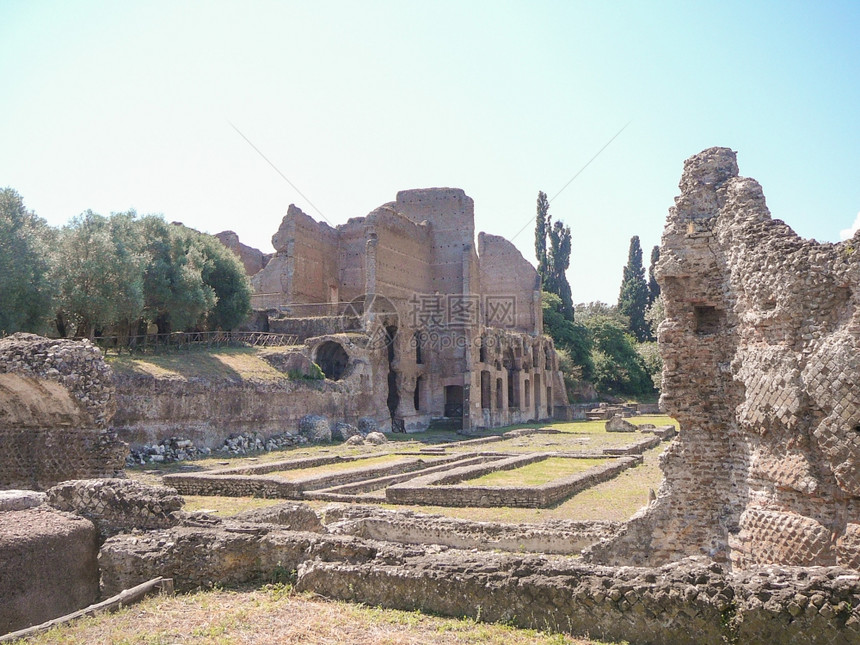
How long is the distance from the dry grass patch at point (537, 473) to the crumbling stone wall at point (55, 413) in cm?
738

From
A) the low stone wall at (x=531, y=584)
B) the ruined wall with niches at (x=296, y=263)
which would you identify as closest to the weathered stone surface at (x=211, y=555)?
the low stone wall at (x=531, y=584)

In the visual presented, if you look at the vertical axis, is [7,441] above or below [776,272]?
below

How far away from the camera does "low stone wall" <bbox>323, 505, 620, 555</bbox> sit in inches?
361

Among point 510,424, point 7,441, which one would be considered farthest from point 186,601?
point 510,424

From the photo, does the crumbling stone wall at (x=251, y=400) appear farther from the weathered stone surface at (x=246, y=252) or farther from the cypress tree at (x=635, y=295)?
the cypress tree at (x=635, y=295)

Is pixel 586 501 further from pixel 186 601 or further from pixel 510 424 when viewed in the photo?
pixel 510 424

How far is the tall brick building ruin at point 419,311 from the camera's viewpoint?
3406 cm

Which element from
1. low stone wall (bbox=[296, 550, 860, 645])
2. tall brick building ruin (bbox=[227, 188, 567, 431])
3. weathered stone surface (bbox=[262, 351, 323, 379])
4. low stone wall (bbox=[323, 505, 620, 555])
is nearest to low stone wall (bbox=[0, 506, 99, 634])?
low stone wall (bbox=[296, 550, 860, 645])

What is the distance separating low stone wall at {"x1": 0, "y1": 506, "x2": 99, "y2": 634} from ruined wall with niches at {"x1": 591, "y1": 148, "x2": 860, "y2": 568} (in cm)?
533

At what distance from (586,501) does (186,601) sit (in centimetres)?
884

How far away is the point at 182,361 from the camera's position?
25125mm

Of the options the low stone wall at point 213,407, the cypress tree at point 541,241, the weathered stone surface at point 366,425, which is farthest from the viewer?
the cypress tree at point 541,241

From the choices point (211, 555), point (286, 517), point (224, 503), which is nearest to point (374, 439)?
point (224, 503)

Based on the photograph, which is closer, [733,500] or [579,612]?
[579,612]
